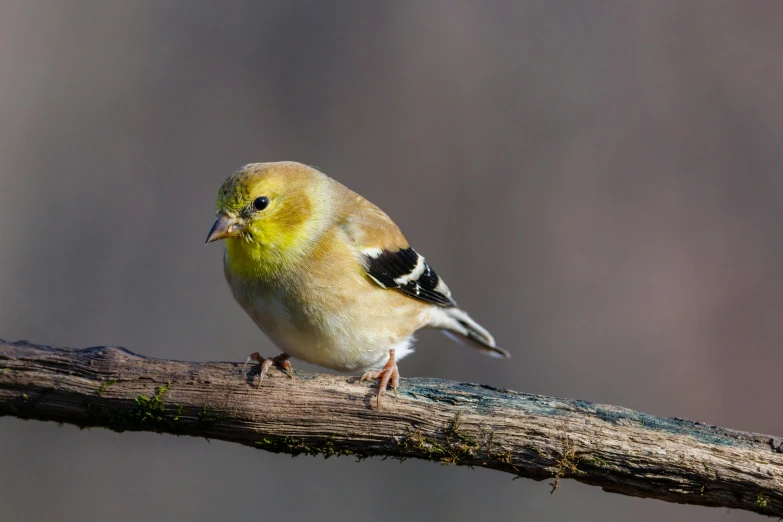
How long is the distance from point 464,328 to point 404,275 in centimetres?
109

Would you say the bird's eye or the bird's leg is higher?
the bird's eye

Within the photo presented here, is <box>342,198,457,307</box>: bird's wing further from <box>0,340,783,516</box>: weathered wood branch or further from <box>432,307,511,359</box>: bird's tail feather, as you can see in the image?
<box>0,340,783,516</box>: weathered wood branch

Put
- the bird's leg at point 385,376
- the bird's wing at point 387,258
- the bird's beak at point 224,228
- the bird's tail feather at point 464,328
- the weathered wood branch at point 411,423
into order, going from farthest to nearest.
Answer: the bird's tail feather at point 464,328 < the bird's wing at point 387,258 < the bird's beak at point 224,228 < the bird's leg at point 385,376 < the weathered wood branch at point 411,423

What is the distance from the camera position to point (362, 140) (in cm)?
750

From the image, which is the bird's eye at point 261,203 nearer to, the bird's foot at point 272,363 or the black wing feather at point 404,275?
the black wing feather at point 404,275

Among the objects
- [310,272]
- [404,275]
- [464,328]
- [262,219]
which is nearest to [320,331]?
[310,272]

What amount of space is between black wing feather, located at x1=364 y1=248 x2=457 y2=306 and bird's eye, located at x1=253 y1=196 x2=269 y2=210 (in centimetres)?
70

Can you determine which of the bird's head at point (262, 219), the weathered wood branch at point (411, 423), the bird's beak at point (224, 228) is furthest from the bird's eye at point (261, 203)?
the weathered wood branch at point (411, 423)

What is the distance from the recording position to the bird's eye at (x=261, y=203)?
13.2 feet

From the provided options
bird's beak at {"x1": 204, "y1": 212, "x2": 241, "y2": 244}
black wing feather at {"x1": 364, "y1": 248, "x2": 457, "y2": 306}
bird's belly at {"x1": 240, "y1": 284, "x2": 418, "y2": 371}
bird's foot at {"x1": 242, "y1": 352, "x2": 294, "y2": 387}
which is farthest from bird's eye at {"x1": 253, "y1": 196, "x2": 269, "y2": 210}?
bird's foot at {"x1": 242, "y1": 352, "x2": 294, "y2": 387}

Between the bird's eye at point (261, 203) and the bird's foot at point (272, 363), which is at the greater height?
the bird's eye at point (261, 203)

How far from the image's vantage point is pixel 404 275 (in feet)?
15.1

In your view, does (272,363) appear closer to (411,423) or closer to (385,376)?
(385,376)

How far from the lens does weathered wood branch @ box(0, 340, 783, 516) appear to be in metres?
3.35
